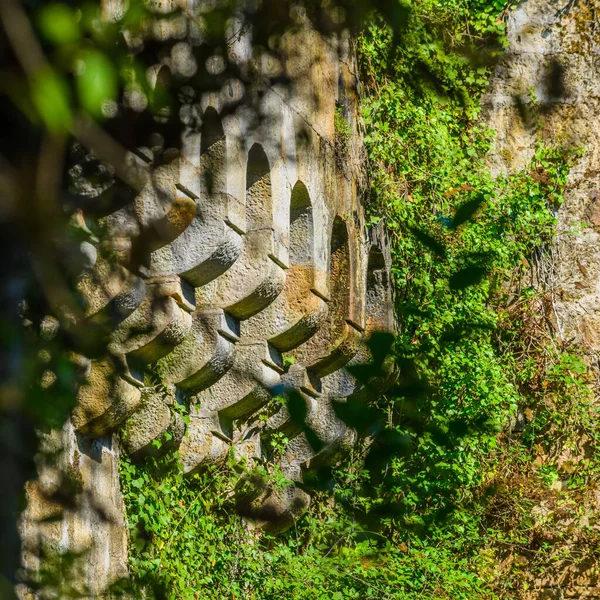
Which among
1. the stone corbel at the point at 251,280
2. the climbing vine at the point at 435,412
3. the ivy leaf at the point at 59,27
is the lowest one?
the climbing vine at the point at 435,412

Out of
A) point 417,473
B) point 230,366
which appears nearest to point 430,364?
point 417,473

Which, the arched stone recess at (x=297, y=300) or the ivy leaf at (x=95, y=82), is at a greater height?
the ivy leaf at (x=95, y=82)

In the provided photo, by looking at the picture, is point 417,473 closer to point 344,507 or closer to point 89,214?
point 344,507

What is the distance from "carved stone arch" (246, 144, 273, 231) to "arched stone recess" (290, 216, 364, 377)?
99 cm

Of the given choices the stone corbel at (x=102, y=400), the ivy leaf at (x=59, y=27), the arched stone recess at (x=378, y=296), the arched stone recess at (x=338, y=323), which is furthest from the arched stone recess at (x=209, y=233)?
the ivy leaf at (x=59, y=27)

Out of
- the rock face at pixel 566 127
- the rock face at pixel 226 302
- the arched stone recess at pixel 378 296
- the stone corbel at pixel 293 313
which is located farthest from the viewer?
the rock face at pixel 566 127

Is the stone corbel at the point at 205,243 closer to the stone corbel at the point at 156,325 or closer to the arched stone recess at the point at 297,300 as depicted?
the stone corbel at the point at 156,325

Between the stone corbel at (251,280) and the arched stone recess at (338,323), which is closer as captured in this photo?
the stone corbel at (251,280)

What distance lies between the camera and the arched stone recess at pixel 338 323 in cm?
626

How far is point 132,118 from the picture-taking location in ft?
8.25

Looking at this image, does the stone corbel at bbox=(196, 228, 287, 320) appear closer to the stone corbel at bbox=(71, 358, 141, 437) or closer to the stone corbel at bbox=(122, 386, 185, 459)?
the stone corbel at bbox=(122, 386, 185, 459)

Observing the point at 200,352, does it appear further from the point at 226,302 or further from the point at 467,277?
the point at 467,277

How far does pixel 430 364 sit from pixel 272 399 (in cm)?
172

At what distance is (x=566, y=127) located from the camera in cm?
895
